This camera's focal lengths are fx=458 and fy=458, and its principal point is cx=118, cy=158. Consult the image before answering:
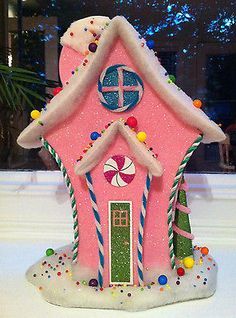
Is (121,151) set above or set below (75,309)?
above

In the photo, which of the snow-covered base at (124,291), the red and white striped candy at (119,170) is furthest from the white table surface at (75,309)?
the red and white striped candy at (119,170)

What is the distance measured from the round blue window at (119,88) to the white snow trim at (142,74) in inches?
0.5

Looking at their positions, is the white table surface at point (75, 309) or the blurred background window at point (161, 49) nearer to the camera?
the white table surface at point (75, 309)

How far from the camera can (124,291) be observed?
27.2 inches

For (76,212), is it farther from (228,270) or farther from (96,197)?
(228,270)

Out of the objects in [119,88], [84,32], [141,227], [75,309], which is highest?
[84,32]

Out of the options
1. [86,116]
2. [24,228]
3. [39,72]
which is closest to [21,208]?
[24,228]

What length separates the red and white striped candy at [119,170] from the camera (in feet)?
2.27

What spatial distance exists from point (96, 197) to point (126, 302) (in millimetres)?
162

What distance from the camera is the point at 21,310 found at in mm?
684

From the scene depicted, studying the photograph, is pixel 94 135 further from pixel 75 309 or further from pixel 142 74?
pixel 75 309

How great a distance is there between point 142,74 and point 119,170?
0.15 m

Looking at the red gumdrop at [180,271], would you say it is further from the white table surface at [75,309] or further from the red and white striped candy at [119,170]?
the red and white striped candy at [119,170]

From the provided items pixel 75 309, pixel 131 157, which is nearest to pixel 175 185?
pixel 131 157
